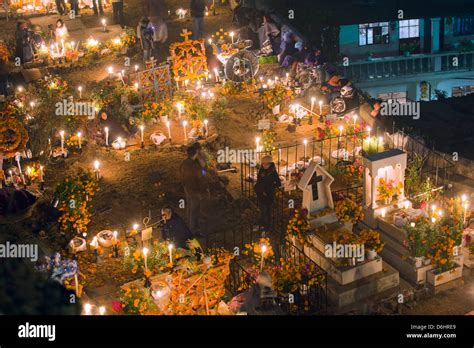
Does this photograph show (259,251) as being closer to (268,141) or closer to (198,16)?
(268,141)

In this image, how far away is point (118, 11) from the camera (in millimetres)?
35281

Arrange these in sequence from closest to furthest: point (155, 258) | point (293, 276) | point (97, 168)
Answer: point (293, 276) < point (155, 258) < point (97, 168)

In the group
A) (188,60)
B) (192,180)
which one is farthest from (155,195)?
(188,60)

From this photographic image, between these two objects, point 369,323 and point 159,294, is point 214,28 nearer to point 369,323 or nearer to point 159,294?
point 159,294

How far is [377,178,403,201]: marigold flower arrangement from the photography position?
21250 millimetres

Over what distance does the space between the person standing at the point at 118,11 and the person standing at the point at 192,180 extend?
15869 millimetres

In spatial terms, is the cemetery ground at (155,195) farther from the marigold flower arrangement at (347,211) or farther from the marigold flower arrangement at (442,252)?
the marigold flower arrangement at (347,211)

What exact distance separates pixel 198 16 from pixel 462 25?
16.6 m

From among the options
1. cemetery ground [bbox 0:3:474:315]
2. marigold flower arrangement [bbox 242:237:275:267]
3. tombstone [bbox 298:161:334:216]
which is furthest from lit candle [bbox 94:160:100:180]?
tombstone [bbox 298:161:334:216]

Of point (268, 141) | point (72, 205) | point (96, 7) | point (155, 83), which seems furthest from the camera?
point (96, 7)

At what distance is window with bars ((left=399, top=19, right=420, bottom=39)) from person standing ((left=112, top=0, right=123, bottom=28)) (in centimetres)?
1401

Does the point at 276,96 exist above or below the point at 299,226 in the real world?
above

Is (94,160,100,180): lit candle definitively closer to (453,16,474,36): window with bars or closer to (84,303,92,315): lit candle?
(84,303,92,315): lit candle

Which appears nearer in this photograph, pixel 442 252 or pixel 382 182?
pixel 442 252
